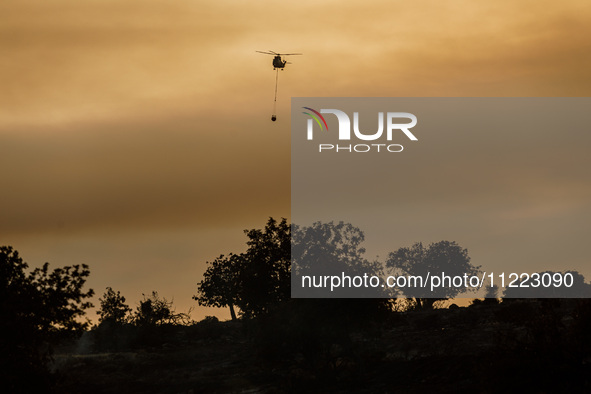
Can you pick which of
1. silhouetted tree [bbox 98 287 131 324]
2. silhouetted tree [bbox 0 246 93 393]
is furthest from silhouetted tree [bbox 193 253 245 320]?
silhouetted tree [bbox 0 246 93 393]

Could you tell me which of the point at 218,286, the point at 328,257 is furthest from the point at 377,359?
the point at 218,286

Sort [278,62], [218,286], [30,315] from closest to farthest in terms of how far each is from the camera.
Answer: [30,315], [278,62], [218,286]

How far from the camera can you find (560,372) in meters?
49.5

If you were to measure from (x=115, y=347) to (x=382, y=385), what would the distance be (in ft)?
200

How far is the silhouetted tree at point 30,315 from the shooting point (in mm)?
47531

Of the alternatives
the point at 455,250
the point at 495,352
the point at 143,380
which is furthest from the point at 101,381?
the point at 455,250

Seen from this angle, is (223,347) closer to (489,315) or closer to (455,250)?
(489,315)

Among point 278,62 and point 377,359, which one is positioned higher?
point 278,62

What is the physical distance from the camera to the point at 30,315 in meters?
49.8

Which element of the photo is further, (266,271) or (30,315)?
(266,271)

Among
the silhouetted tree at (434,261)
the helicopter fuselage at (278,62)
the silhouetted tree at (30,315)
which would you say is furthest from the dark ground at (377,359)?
the silhouetted tree at (434,261)

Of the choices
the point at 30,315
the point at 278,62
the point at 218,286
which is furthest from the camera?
the point at 218,286

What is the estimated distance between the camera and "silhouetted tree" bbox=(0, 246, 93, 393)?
156 ft

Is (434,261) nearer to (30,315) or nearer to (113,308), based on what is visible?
(113,308)
